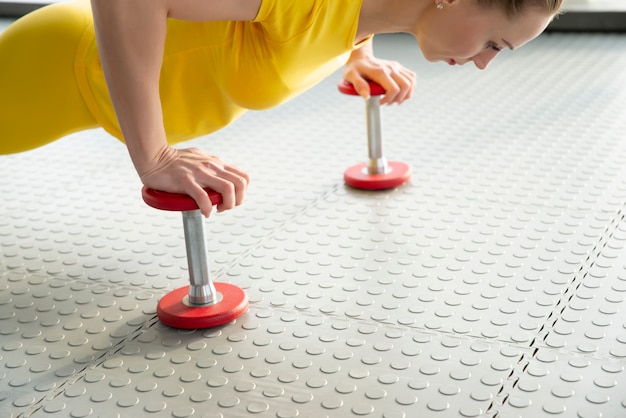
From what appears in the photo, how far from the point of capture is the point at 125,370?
A: 173 centimetres

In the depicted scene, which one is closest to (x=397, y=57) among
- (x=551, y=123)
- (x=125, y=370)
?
(x=551, y=123)

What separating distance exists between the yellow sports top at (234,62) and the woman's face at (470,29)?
0.51 ft

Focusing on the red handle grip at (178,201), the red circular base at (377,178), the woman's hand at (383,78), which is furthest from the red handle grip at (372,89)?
the red handle grip at (178,201)

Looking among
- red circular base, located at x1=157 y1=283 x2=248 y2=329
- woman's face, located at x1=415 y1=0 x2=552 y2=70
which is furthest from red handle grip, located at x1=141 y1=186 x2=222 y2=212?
woman's face, located at x1=415 y1=0 x2=552 y2=70

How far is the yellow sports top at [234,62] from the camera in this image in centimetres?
179

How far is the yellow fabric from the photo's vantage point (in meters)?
1.86

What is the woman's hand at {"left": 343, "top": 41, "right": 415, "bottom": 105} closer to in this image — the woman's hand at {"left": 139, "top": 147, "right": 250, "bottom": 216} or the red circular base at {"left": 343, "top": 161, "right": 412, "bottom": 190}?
the red circular base at {"left": 343, "top": 161, "right": 412, "bottom": 190}

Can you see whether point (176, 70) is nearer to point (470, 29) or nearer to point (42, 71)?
point (42, 71)

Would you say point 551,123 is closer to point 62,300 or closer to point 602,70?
point 602,70

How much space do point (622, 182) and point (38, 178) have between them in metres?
1.77

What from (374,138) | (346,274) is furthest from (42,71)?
(374,138)

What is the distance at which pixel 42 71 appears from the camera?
1950mm

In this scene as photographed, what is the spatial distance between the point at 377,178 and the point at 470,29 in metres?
0.90

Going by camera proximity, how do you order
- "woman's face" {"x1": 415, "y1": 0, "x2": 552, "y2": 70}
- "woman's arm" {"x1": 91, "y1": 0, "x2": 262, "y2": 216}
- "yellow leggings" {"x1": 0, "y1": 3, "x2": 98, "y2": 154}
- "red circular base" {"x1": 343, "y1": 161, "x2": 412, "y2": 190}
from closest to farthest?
"woman's arm" {"x1": 91, "y1": 0, "x2": 262, "y2": 216} < "woman's face" {"x1": 415, "y1": 0, "x2": 552, "y2": 70} < "yellow leggings" {"x1": 0, "y1": 3, "x2": 98, "y2": 154} < "red circular base" {"x1": 343, "y1": 161, "x2": 412, "y2": 190}
